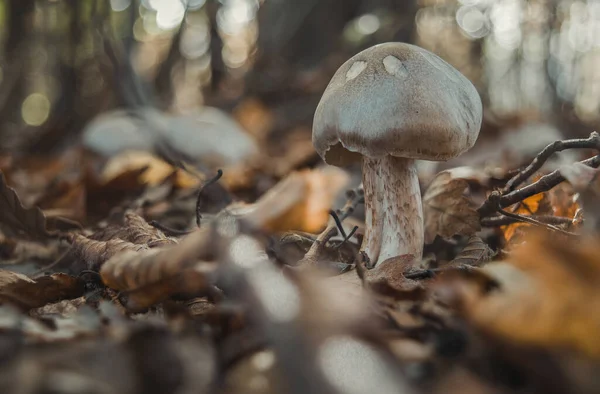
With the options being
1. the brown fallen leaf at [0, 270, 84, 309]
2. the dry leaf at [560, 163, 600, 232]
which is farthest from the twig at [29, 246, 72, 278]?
the dry leaf at [560, 163, 600, 232]

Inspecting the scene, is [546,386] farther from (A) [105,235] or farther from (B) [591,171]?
(A) [105,235]

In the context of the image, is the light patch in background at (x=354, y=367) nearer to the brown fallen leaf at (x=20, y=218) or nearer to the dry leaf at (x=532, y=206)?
the dry leaf at (x=532, y=206)

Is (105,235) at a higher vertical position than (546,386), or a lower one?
lower

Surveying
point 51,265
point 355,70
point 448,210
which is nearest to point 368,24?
point 448,210

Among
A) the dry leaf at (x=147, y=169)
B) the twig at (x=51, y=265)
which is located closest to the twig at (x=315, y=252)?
the twig at (x=51, y=265)

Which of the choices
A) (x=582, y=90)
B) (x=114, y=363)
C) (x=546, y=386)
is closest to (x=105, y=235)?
(x=114, y=363)

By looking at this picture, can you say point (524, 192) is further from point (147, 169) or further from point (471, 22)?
point (471, 22)
